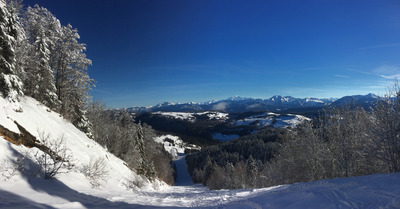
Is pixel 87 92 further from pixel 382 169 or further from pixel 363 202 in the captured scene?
pixel 382 169

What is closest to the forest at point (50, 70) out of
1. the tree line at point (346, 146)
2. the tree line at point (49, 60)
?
the tree line at point (49, 60)

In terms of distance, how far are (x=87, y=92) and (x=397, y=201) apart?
27.2m

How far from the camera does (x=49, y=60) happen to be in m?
19.3

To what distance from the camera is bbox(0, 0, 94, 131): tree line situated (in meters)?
14.1

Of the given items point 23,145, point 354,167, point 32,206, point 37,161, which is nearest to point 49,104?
point 23,145

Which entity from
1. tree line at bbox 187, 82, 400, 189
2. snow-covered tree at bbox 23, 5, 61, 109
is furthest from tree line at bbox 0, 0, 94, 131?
tree line at bbox 187, 82, 400, 189

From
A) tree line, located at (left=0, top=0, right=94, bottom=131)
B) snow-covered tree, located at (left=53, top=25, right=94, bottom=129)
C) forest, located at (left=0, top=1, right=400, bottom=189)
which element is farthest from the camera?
snow-covered tree, located at (left=53, top=25, right=94, bottom=129)

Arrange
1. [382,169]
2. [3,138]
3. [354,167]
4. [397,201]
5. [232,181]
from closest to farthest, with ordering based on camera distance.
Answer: [397,201] < [3,138] < [382,169] < [354,167] < [232,181]

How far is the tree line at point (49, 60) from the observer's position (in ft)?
46.3

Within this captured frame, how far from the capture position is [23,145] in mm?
8344

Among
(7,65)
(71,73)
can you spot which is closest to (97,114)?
(71,73)

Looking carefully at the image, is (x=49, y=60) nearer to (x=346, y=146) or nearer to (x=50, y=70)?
(x=50, y=70)

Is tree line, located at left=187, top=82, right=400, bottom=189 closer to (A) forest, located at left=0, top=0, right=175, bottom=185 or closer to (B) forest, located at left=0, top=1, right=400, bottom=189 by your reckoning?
(B) forest, located at left=0, top=1, right=400, bottom=189

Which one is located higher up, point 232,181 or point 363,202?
point 363,202
